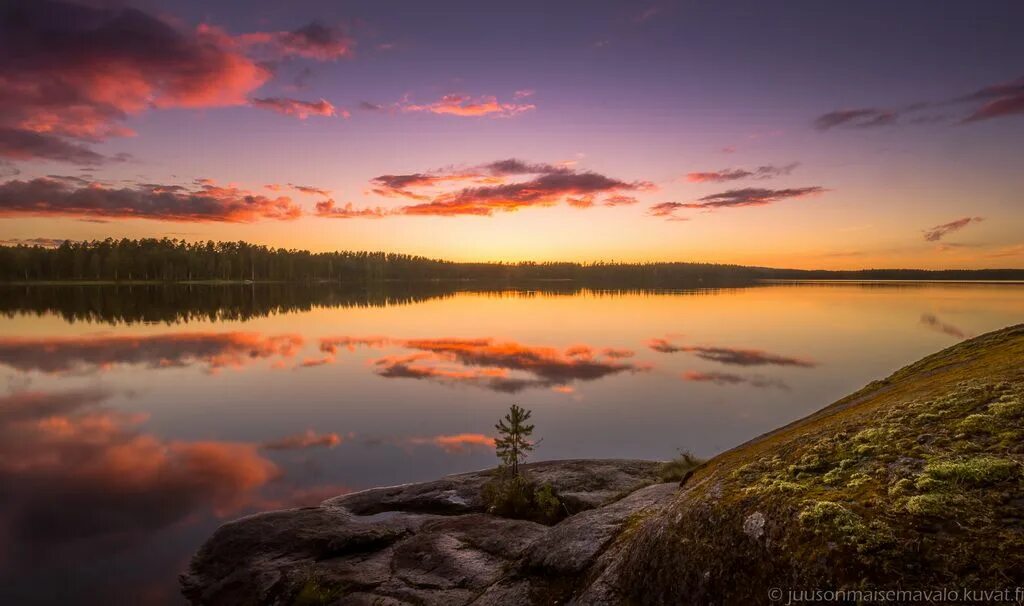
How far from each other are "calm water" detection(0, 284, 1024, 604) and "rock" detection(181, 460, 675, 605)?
2043 mm

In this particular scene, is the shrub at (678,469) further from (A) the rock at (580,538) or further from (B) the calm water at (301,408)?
(B) the calm water at (301,408)

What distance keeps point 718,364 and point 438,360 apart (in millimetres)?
25058

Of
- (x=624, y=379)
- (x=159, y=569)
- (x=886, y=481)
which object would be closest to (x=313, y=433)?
(x=159, y=569)

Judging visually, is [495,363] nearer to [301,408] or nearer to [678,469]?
[301,408]

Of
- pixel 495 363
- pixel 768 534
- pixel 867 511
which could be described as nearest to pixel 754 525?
pixel 768 534

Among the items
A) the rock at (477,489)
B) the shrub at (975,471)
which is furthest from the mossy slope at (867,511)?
the rock at (477,489)

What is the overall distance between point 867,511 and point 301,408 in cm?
3047

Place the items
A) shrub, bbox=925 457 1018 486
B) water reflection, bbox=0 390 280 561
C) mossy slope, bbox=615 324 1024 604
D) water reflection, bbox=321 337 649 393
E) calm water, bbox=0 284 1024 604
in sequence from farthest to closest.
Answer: water reflection, bbox=321 337 649 393 < calm water, bbox=0 284 1024 604 < water reflection, bbox=0 390 280 561 < shrub, bbox=925 457 1018 486 < mossy slope, bbox=615 324 1024 604

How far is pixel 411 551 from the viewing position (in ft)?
40.5

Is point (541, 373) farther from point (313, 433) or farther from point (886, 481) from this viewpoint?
point (886, 481)

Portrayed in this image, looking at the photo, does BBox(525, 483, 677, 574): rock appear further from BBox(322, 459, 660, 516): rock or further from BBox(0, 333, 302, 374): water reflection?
BBox(0, 333, 302, 374): water reflection

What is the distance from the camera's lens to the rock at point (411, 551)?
9.34 meters

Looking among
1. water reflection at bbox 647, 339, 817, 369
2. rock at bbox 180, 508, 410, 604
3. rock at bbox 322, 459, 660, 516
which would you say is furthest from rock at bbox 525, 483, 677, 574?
water reflection at bbox 647, 339, 817, 369

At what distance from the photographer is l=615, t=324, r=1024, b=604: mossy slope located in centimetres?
492
